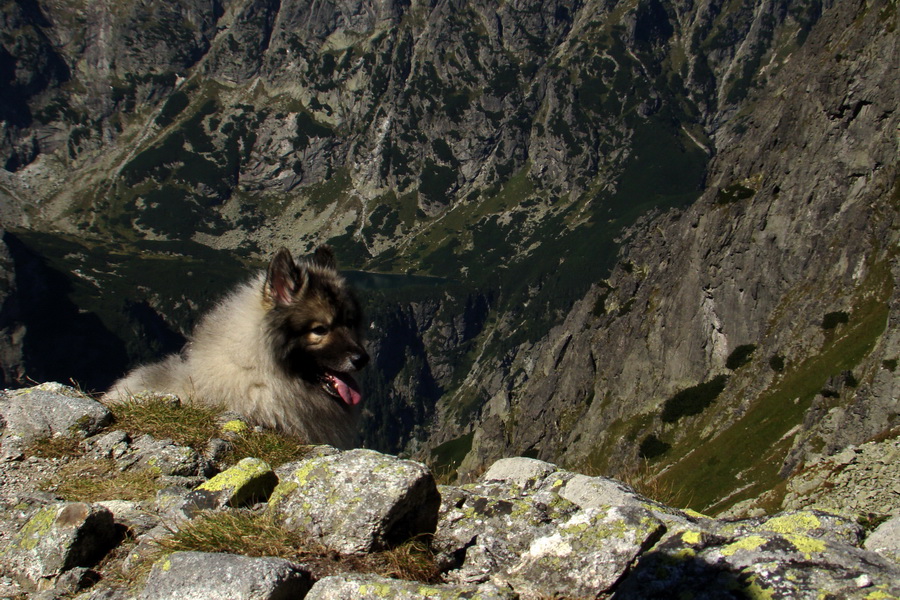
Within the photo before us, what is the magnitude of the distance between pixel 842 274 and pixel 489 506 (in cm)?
13557

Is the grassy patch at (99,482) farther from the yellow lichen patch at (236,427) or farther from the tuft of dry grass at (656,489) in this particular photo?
the tuft of dry grass at (656,489)

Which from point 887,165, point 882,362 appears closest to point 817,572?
point 882,362

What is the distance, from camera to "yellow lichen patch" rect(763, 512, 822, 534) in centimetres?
565

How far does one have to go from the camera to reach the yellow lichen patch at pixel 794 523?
→ 565cm

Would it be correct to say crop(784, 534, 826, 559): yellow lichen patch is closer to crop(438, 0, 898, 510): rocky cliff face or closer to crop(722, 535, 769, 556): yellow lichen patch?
crop(722, 535, 769, 556): yellow lichen patch

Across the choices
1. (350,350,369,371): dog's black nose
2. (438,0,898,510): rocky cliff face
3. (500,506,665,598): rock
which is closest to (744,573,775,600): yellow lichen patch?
(500,506,665,598): rock

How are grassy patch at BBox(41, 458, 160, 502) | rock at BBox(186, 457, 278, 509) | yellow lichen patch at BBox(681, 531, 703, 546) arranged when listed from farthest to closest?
grassy patch at BBox(41, 458, 160, 502)
rock at BBox(186, 457, 278, 509)
yellow lichen patch at BBox(681, 531, 703, 546)

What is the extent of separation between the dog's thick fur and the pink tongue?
15 mm

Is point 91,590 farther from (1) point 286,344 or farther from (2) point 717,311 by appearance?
(2) point 717,311

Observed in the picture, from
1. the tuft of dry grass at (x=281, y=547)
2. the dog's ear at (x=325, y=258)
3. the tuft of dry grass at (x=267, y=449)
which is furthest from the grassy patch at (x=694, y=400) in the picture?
the tuft of dry grass at (x=281, y=547)

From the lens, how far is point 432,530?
21.0 ft

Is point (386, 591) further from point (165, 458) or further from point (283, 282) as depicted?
point (283, 282)

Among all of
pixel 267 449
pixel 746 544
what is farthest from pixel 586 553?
pixel 267 449

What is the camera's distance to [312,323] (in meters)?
9.17
